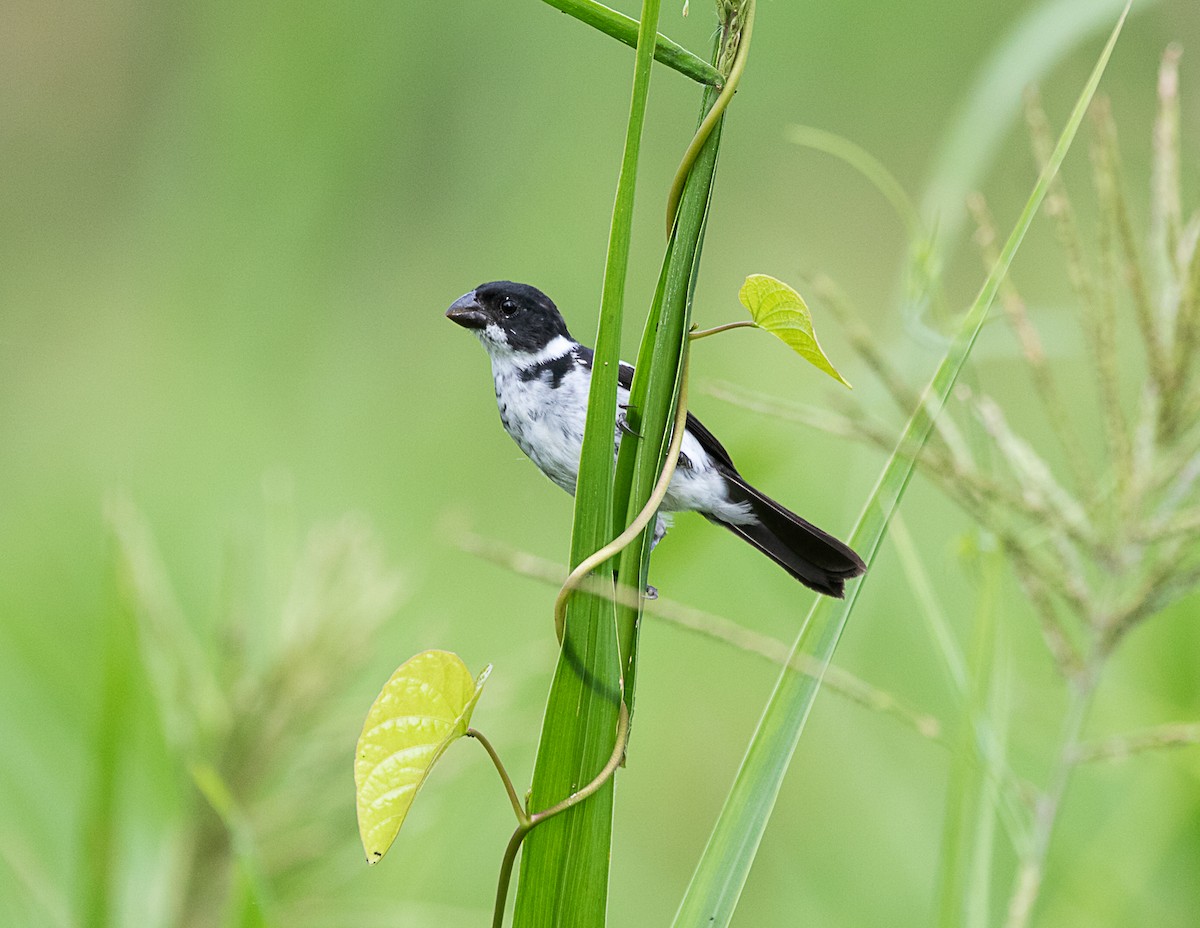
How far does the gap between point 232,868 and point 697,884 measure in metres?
0.90

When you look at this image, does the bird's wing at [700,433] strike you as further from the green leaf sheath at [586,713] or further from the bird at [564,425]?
the green leaf sheath at [586,713]

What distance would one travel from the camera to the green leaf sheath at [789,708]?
39.4 inches

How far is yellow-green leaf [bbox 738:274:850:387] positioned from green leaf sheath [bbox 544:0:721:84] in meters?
0.14

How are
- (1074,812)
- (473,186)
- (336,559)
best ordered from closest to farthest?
(336,559)
(1074,812)
(473,186)

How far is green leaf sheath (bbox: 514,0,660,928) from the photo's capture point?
84 cm

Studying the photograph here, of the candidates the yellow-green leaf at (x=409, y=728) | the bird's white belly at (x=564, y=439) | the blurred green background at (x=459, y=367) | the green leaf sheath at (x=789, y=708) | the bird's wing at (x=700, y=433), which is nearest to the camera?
the yellow-green leaf at (x=409, y=728)

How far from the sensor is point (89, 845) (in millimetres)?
1487

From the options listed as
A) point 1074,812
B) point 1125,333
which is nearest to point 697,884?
point 1074,812

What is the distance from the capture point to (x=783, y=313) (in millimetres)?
857

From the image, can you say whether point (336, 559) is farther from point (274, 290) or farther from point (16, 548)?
point (16, 548)

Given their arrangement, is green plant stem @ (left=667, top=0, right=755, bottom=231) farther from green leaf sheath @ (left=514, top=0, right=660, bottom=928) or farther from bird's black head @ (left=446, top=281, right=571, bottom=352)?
bird's black head @ (left=446, top=281, right=571, bottom=352)

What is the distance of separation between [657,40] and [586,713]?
0.47 metres

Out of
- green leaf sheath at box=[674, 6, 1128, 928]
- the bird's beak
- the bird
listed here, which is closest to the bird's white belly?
the bird

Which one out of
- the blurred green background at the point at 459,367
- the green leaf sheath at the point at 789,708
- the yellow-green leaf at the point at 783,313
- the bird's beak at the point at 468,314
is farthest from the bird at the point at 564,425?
the yellow-green leaf at the point at 783,313
